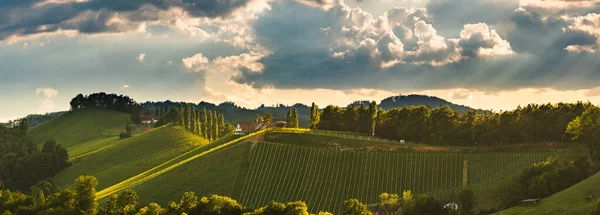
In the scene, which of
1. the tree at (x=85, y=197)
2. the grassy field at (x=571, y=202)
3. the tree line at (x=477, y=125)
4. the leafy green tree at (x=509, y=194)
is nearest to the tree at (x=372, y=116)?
the tree line at (x=477, y=125)

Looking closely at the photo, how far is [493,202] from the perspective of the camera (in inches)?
4412

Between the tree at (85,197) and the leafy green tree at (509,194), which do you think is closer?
the leafy green tree at (509,194)

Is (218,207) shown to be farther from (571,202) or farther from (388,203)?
(571,202)

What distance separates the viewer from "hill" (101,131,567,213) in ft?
423

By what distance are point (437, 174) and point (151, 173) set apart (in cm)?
7555

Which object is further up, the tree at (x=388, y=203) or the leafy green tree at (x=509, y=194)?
the leafy green tree at (x=509, y=194)

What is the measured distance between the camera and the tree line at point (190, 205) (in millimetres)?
98562

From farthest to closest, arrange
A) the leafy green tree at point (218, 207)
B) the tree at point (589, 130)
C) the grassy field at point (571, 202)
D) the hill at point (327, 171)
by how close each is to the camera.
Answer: the hill at point (327, 171), the tree at point (589, 130), the leafy green tree at point (218, 207), the grassy field at point (571, 202)

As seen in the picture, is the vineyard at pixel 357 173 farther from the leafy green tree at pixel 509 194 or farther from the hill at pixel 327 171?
the leafy green tree at pixel 509 194

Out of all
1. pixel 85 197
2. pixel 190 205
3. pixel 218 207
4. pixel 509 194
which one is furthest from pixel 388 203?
pixel 85 197

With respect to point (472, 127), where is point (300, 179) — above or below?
below

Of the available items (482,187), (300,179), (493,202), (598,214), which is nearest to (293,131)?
(300,179)

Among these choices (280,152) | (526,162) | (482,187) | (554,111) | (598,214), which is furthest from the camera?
(554,111)

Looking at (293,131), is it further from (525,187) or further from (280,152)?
(525,187)
